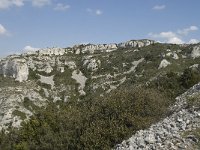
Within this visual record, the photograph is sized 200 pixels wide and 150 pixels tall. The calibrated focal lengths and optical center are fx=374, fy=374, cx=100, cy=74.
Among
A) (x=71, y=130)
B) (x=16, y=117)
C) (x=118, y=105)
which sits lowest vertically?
(x=16, y=117)

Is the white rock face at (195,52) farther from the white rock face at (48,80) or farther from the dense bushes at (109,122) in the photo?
the dense bushes at (109,122)

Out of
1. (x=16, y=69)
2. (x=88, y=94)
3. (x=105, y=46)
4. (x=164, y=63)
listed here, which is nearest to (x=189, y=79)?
(x=164, y=63)

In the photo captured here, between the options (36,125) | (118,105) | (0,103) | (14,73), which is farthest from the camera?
(14,73)

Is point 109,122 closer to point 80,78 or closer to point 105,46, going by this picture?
point 80,78

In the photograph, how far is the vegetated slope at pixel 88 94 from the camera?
88.2 feet

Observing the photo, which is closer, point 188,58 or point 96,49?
point 188,58

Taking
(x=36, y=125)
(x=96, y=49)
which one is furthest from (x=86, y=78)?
(x=36, y=125)

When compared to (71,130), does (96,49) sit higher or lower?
higher

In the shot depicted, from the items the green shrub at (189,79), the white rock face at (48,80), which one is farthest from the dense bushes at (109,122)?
the white rock face at (48,80)

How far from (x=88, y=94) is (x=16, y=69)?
27782 mm

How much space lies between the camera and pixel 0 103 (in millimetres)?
97938

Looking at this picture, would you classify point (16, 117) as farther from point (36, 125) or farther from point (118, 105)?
point (118, 105)

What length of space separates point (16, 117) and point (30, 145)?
58.5m

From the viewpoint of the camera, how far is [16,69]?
401 ft
